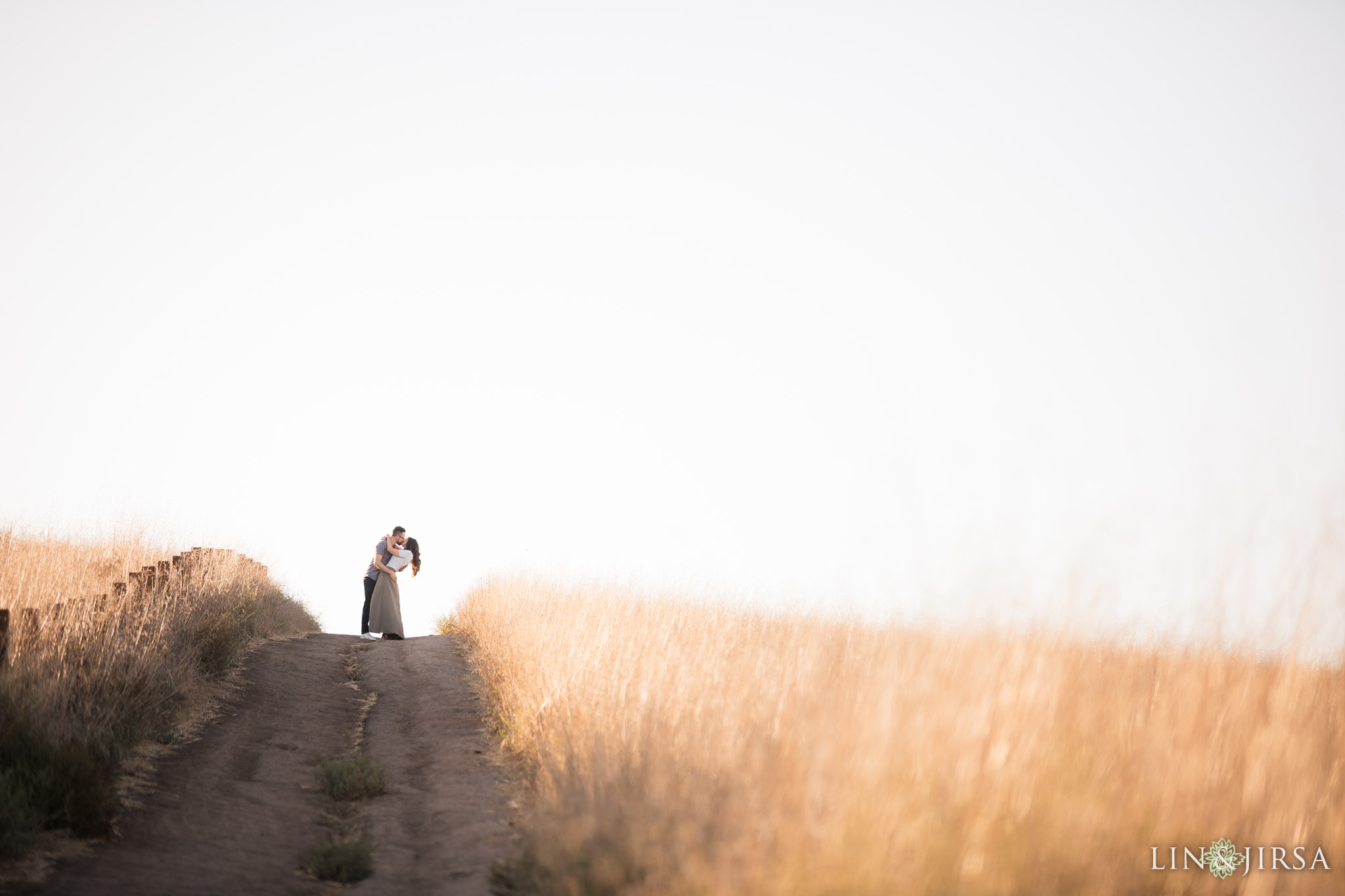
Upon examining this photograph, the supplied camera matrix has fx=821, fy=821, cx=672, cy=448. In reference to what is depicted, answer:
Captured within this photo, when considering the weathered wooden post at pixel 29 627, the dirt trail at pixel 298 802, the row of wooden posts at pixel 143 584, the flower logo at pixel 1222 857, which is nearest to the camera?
the flower logo at pixel 1222 857

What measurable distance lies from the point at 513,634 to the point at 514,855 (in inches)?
184

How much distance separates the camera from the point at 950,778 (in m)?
3.19

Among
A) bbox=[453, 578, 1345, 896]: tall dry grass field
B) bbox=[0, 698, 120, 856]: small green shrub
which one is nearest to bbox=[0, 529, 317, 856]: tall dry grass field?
bbox=[0, 698, 120, 856]: small green shrub

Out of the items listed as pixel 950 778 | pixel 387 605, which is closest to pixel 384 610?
pixel 387 605

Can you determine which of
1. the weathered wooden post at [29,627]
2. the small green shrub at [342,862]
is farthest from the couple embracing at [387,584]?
the small green shrub at [342,862]

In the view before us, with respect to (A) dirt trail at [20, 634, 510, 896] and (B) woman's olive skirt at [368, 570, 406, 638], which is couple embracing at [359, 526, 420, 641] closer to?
(B) woman's olive skirt at [368, 570, 406, 638]

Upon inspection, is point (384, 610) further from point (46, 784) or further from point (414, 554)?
point (46, 784)

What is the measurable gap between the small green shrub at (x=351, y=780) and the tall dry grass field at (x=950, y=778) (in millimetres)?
1355

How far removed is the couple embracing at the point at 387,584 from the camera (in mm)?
13234

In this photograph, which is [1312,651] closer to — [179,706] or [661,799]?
[661,799]

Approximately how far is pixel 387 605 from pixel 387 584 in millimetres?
343

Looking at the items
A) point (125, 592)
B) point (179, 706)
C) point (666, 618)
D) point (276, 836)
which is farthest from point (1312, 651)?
point (125, 592)

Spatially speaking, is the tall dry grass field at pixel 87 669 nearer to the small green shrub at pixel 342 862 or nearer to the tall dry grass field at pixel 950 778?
the small green shrub at pixel 342 862

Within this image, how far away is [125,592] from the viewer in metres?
7.27
